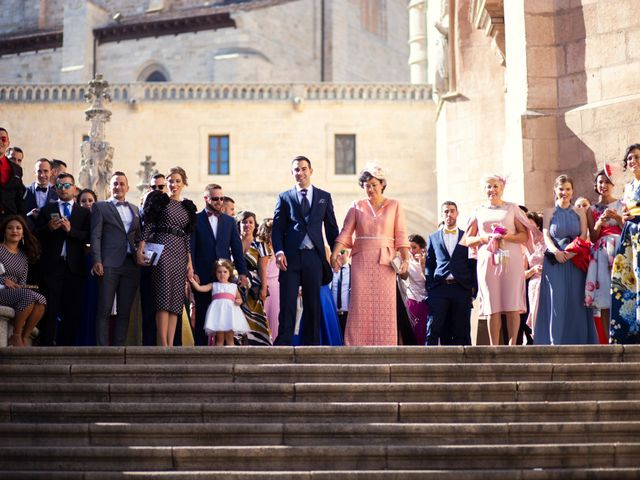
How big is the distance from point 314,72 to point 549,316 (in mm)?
35368

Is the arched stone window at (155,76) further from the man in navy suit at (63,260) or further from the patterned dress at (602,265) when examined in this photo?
the patterned dress at (602,265)

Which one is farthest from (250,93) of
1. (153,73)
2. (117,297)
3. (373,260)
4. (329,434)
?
(329,434)

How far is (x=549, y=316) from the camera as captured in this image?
10305mm

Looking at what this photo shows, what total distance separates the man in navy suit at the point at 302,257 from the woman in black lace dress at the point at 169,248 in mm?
875

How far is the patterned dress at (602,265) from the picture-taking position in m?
10.0

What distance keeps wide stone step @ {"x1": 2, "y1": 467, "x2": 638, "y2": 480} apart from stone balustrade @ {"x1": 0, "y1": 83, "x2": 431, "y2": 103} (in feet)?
88.4

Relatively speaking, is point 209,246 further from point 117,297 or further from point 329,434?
point 329,434

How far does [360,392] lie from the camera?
27.0 feet

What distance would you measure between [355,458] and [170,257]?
3539 mm

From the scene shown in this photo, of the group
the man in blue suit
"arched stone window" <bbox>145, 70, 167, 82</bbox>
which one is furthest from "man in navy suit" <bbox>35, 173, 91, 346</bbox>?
"arched stone window" <bbox>145, 70, 167, 82</bbox>

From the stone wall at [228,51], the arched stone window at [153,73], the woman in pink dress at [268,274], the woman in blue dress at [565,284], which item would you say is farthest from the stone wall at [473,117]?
the arched stone window at [153,73]

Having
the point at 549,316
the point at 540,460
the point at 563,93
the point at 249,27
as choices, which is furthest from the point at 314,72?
the point at 540,460

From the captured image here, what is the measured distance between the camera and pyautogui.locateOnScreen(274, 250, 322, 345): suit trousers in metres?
10.1

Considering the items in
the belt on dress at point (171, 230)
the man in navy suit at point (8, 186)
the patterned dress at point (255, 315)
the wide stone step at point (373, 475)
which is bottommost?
the wide stone step at point (373, 475)
